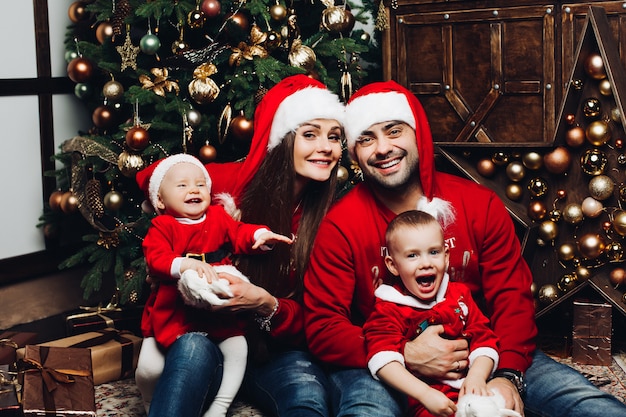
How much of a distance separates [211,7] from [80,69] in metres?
0.85

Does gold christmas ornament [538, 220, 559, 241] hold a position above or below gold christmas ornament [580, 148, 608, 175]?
below

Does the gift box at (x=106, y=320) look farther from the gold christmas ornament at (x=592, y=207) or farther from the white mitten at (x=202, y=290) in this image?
the gold christmas ornament at (x=592, y=207)

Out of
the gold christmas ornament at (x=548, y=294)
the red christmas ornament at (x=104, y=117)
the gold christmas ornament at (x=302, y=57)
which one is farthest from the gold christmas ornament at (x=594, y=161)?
the red christmas ornament at (x=104, y=117)

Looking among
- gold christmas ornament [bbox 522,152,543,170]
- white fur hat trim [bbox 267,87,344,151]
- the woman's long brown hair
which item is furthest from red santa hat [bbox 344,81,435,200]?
gold christmas ornament [bbox 522,152,543,170]

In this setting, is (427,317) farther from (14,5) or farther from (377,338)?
(14,5)

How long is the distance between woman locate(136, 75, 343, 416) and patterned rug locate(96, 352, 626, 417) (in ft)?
0.32

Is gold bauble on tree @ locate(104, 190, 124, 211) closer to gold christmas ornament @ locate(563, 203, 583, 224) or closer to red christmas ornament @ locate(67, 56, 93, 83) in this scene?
red christmas ornament @ locate(67, 56, 93, 83)

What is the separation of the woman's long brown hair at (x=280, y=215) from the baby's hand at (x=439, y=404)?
30.3 inches

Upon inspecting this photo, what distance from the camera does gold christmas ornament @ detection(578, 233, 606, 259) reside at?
11.4ft

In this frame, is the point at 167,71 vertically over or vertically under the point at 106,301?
over

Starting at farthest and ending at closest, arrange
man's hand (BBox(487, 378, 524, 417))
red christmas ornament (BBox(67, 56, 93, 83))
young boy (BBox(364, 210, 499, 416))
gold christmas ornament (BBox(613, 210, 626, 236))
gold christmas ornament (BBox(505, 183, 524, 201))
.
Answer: red christmas ornament (BBox(67, 56, 93, 83)) → gold christmas ornament (BBox(505, 183, 524, 201)) → gold christmas ornament (BBox(613, 210, 626, 236)) → young boy (BBox(364, 210, 499, 416)) → man's hand (BBox(487, 378, 524, 417))

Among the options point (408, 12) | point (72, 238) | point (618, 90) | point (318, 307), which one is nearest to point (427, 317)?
point (318, 307)

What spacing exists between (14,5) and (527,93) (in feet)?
8.77

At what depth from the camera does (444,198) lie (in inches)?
115
